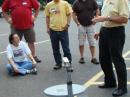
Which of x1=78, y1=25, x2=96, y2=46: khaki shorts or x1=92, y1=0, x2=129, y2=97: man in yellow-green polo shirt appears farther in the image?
x1=78, y1=25, x2=96, y2=46: khaki shorts

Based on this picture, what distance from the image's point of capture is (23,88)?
8359 millimetres

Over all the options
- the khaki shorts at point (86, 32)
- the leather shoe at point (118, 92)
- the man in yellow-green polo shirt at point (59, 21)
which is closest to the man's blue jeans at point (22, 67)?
the man in yellow-green polo shirt at point (59, 21)

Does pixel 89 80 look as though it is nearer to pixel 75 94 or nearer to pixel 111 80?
pixel 111 80

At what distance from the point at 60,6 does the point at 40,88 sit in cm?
241

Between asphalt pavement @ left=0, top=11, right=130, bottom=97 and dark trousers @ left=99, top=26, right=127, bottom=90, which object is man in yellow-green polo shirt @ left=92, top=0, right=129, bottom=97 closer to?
dark trousers @ left=99, top=26, right=127, bottom=90

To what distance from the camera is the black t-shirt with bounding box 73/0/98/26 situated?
10.5 m

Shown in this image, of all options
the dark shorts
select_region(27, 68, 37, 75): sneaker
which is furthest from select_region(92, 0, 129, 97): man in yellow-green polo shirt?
the dark shorts

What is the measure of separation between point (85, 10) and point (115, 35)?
3.37 m

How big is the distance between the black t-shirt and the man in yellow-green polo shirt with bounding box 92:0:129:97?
2.98m

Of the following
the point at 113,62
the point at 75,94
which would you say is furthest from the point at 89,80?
the point at 75,94

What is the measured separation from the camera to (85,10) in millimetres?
10555

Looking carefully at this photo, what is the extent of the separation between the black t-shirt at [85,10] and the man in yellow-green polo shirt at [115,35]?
2.98 metres

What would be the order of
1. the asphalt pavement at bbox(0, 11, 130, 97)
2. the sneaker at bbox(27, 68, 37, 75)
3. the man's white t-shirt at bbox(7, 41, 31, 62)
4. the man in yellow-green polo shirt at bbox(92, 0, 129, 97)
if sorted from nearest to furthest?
the man in yellow-green polo shirt at bbox(92, 0, 129, 97)
the asphalt pavement at bbox(0, 11, 130, 97)
the sneaker at bbox(27, 68, 37, 75)
the man's white t-shirt at bbox(7, 41, 31, 62)

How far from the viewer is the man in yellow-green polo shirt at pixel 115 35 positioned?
7.08 m
